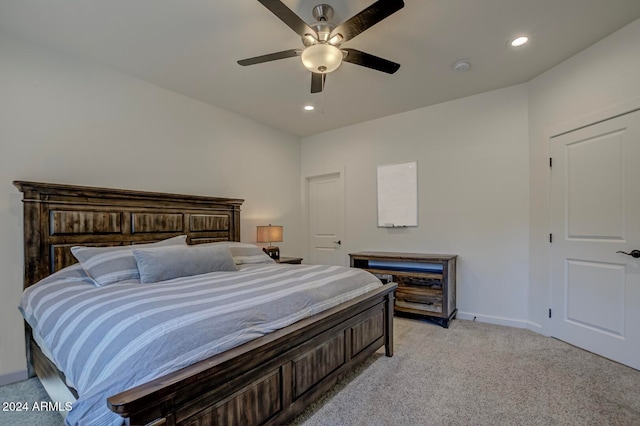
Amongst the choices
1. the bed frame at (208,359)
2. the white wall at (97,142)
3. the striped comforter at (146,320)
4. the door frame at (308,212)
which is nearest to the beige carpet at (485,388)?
the bed frame at (208,359)

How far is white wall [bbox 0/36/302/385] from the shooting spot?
8.09 ft

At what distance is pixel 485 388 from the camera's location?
87.0 inches

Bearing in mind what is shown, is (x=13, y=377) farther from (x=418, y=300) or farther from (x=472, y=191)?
(x=472, y=191)

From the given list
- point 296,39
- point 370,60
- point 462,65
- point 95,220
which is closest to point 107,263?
point 95,220

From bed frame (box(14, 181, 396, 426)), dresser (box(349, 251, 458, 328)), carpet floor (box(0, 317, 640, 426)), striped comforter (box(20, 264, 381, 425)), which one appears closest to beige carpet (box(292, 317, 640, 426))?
carpet floor (box(0, 317, 640, 426))

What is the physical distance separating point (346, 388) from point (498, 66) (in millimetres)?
3338

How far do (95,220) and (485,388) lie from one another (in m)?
3.58

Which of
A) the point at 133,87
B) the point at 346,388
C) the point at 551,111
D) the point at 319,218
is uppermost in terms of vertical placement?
the point at 133,87

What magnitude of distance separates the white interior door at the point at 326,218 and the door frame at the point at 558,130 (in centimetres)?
269

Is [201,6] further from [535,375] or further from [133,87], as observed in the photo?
[535,375]

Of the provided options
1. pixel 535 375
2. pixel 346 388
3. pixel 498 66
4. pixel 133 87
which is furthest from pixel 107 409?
pixel 498 66

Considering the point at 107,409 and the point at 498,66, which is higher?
the point at 498,66

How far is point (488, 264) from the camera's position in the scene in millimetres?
3693

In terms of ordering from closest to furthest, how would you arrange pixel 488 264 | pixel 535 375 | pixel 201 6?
pixel 201 6 < pixel 535 375 < pixel 488 264
